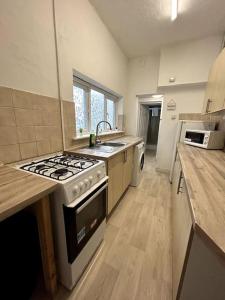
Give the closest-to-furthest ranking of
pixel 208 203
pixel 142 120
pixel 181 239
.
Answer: pixel 208 203
pixel 181 239
pixel 142 120

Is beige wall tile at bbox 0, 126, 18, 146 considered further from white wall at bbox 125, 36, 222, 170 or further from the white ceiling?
white wall at bbox 125, 36, 222, 170

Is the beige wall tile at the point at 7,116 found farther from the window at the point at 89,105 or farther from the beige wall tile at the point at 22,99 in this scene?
the window at the point at 89,105

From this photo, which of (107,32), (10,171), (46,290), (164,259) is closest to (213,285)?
(164,259)

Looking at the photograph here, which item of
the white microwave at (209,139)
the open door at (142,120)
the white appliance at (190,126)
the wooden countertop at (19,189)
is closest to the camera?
the wooden countertop at (19,189)

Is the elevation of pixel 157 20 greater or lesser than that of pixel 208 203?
greater

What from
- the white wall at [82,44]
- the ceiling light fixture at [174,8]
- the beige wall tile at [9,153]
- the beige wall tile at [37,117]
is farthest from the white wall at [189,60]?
the beige wall tile at [9,153]

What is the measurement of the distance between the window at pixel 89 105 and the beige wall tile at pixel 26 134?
2.87 ft

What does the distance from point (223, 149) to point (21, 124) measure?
2.64 meters

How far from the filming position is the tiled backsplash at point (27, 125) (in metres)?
1.04

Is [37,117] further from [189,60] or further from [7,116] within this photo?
[189,60]

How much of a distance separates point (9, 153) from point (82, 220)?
809 millimetres

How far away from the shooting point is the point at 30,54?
115cm

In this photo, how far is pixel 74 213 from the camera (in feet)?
2.83

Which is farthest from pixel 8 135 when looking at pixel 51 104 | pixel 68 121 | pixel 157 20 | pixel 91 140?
pixel 157 20
